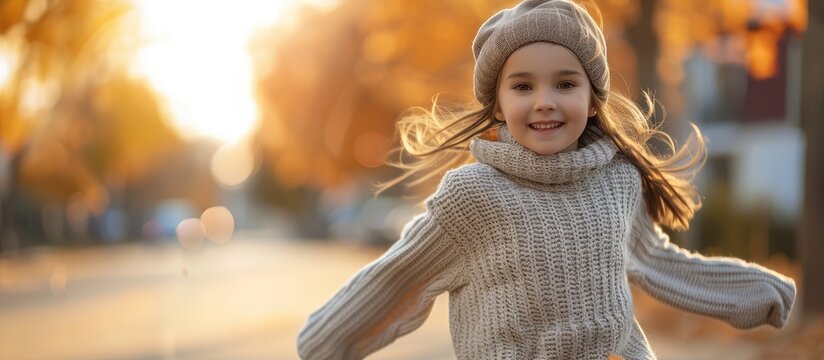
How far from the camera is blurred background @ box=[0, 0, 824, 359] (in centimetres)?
944

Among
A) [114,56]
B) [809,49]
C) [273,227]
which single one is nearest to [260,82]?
[114,56]

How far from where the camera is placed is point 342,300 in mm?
3340

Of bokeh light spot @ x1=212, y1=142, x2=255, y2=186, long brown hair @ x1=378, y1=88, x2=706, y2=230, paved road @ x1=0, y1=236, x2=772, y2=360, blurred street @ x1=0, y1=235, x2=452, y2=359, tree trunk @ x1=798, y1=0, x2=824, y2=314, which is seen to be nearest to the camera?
long brown hair @ x1=378, y1=88, x2=706, y2=230

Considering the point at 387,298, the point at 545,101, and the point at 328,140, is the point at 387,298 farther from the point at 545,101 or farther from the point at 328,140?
the point at 328,140

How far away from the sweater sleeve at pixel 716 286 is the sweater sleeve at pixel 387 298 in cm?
70

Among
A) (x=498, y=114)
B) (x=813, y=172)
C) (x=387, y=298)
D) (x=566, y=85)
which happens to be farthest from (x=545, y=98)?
(x=813, y=172)

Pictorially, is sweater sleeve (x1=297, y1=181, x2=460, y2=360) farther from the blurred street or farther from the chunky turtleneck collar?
the blurred street

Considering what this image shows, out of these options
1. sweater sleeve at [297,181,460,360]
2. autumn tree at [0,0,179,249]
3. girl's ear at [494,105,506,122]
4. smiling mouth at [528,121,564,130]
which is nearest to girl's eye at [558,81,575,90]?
smiling mouth at [528,121,564,130]

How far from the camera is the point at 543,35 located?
119 inches

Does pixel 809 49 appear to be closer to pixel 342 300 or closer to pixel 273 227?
pixel 342 300

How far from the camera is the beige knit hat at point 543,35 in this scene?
3.03 meters

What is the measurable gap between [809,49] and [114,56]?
14741mm

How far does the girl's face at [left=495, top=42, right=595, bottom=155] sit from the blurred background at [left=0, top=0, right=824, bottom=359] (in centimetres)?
77

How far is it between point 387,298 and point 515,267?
498mm
